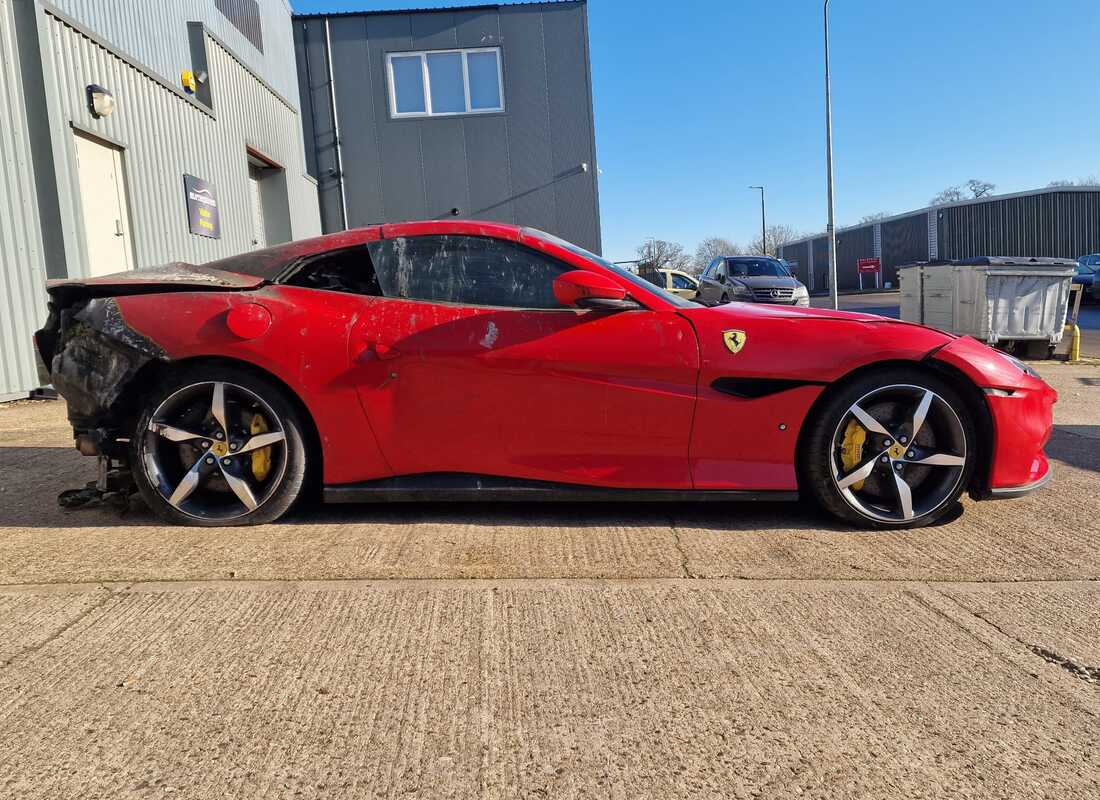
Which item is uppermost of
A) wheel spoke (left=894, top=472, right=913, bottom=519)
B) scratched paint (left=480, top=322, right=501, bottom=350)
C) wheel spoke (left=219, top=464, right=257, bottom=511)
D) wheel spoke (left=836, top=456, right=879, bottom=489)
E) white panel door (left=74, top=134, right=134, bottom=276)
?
white panel door (left=74, top=134, right=134, bottom=276)

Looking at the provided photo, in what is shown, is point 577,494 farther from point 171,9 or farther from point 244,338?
point 171,9

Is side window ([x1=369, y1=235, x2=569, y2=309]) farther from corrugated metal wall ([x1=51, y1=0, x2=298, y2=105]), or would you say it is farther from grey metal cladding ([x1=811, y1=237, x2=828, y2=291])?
grey metal cladding ([x1=811, y1=237, x2=828, y2=291])

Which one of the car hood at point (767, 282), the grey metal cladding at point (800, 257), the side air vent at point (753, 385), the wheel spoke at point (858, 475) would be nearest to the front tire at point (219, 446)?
the side air vent at point (753, 385)

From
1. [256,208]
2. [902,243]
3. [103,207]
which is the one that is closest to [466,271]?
[103,207]

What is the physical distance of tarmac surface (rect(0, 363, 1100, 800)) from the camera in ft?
5.44

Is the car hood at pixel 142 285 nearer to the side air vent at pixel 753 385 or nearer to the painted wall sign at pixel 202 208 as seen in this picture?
the side air vent at pixel 753 385

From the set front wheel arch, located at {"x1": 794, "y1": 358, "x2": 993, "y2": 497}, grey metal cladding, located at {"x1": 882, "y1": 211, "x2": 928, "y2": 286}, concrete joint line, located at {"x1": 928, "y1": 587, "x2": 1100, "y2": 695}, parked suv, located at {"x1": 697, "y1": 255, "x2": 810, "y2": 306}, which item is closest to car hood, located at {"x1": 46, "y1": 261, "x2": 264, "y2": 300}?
front wheel arch, located at {"x1": 794, "y1": 358, "x2": 993, "y2": 497}

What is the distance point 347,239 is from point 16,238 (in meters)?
5.59

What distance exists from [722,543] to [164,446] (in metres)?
2.45

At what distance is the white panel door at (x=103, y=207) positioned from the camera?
8234mm

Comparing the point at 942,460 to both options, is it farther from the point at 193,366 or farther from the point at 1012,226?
the point at 1012,226

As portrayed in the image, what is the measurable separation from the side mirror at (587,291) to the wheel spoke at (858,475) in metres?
1.22

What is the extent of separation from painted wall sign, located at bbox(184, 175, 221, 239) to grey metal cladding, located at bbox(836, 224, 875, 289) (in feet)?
150

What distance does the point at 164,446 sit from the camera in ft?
10.9
